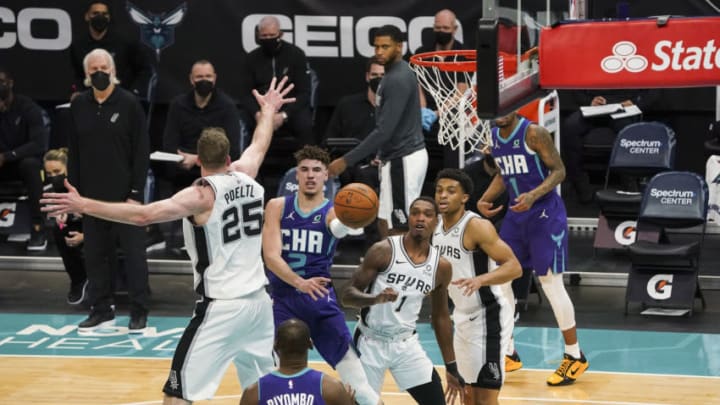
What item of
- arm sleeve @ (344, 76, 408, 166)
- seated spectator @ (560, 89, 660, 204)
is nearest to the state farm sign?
arm sleeve @ (344, 76, 408, 166)

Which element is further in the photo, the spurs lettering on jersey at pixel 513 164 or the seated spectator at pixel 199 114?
the seated spectator at pixel 199 114

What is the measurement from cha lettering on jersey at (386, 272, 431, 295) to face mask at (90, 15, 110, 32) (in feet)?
21.8

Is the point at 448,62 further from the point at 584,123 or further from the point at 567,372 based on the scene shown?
the point at 567,372

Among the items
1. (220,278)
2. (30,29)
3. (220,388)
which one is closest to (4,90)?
(30,29)

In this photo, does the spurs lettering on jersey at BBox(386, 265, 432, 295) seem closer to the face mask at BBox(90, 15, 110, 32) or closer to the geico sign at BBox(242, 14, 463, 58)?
the face mask at BBox(90, 15, 110, 32)

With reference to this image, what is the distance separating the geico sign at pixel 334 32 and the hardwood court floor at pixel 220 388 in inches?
192

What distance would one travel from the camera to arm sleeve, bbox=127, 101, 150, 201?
35.1 ft

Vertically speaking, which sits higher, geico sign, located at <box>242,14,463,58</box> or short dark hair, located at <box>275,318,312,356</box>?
geico sign, located at <box>242,14,463,58</box>

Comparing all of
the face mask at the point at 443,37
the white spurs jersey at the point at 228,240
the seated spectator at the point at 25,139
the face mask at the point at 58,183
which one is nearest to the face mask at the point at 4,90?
the seated spectator at the point at 25,139

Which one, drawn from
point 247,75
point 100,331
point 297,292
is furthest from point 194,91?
point 297,292

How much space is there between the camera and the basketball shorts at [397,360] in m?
7.37

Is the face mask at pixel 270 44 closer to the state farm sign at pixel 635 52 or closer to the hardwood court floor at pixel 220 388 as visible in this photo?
the hardwood court floor at pixel 220 388

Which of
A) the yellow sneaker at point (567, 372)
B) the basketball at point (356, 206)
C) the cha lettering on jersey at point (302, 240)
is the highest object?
the basketball at point (356, 206)

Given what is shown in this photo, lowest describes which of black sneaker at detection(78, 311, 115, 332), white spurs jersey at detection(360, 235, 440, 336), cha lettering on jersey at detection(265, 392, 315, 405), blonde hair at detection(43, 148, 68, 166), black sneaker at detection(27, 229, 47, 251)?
Answer: black sneaker at detection(78, 311, 115, 332)
